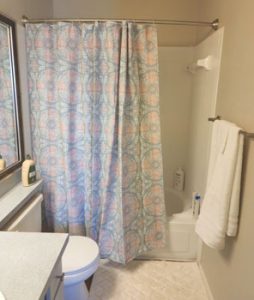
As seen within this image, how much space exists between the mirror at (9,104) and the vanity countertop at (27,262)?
2.19 ft

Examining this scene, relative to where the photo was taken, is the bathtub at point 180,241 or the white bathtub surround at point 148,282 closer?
the white bathtub surround at point 148,282

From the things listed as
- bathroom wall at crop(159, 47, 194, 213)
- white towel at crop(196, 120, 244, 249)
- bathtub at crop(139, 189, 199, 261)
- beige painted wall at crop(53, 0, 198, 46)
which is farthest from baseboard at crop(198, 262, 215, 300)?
beige painted wall at crop(53, 0, 198, 46)

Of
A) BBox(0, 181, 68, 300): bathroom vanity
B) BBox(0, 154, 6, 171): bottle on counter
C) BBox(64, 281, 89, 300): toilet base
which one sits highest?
BBox(0, 154, 6, 171): bottle on counter

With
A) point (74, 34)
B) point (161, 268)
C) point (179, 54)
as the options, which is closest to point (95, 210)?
point (161, 268)

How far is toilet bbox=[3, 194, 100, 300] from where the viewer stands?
4.79 ft

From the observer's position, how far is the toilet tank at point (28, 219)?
1403mm

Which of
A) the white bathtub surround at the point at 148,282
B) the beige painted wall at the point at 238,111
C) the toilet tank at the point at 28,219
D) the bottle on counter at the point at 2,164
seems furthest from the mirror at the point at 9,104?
the beige painted wall at the point at 238,111

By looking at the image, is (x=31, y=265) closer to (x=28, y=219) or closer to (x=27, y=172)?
(x=28, y=219)

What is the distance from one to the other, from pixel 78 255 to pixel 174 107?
1.75 m

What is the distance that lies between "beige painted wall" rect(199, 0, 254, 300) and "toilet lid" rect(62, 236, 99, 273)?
814 mm

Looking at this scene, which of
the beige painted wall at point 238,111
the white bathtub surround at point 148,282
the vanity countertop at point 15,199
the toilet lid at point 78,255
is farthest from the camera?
the white bathtub surround at point 148,282

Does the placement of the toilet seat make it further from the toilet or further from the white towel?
the white towel

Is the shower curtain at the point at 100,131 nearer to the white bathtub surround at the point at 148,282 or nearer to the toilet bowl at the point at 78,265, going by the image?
the white bathtub surround at the point at 148,282

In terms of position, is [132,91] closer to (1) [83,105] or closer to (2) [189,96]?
(1) [83,105]
